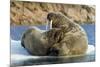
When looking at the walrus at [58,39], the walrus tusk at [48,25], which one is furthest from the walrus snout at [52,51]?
the walrus tusk at [48,25]

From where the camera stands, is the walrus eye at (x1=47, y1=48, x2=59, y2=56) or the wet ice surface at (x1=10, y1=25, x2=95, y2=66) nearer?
the wet ice surface at (x1=10, y1=25, x2=95, y2=66)

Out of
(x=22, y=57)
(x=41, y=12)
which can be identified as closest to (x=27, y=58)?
(x=22, y=57)

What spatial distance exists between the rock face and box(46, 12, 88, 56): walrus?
0.06 meters

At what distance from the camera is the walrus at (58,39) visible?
227 cm

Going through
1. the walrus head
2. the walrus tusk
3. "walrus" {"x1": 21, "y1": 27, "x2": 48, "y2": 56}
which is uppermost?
the walrus head

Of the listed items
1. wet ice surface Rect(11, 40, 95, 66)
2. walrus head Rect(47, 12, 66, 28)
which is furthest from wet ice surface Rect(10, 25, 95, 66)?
walrus head Rect(47, 12, 66, 28)

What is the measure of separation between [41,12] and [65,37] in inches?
14.9

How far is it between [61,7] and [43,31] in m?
0.34

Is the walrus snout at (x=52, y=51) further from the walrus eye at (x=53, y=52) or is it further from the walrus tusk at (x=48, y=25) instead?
the walrus tusk at (x=48, y=25)

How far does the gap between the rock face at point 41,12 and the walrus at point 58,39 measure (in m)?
0.06

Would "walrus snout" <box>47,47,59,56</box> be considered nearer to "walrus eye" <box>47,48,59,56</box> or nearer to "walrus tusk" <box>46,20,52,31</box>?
"walrus eye" <box>47,48,59,56</box>

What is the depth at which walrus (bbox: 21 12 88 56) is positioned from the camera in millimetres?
2271
